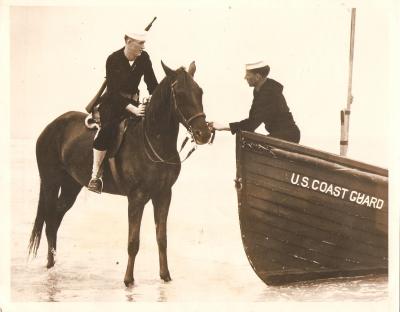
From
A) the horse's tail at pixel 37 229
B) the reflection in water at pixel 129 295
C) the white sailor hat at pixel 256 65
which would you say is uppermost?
the white sailor hat at pixel 256 65

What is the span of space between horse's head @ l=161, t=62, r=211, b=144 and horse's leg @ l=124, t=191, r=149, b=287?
1.73 ft

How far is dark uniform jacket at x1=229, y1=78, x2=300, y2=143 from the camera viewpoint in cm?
353

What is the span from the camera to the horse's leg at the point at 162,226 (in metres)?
3.50

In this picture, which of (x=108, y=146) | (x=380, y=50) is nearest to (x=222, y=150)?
(x=108, y=146)

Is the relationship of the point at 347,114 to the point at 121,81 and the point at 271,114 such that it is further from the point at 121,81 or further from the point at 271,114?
the point at 121,81

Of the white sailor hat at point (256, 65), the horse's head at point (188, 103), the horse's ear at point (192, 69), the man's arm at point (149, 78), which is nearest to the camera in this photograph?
the horse's head at point (188, 103)

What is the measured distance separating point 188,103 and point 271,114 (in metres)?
0.58

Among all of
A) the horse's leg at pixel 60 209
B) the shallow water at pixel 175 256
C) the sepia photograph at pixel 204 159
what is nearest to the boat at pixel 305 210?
the sepia photograph at pixel 204 159

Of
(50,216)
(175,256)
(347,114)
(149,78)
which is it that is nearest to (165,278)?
(175,256)

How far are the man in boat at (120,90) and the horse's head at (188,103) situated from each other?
0.25 meters

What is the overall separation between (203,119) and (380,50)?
1.32 meters

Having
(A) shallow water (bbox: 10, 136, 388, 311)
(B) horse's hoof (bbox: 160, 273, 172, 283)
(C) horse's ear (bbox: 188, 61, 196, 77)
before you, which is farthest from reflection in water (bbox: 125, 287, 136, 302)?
(C) horse's ear (bbox: 188, 61, 196, 77)

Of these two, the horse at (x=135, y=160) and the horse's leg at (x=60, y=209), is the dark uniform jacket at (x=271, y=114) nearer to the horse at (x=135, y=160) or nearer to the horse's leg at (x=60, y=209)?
the horse at (x=135, y=160)

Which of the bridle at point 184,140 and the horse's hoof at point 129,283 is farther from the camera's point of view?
the horse's hoof at point 129,283
